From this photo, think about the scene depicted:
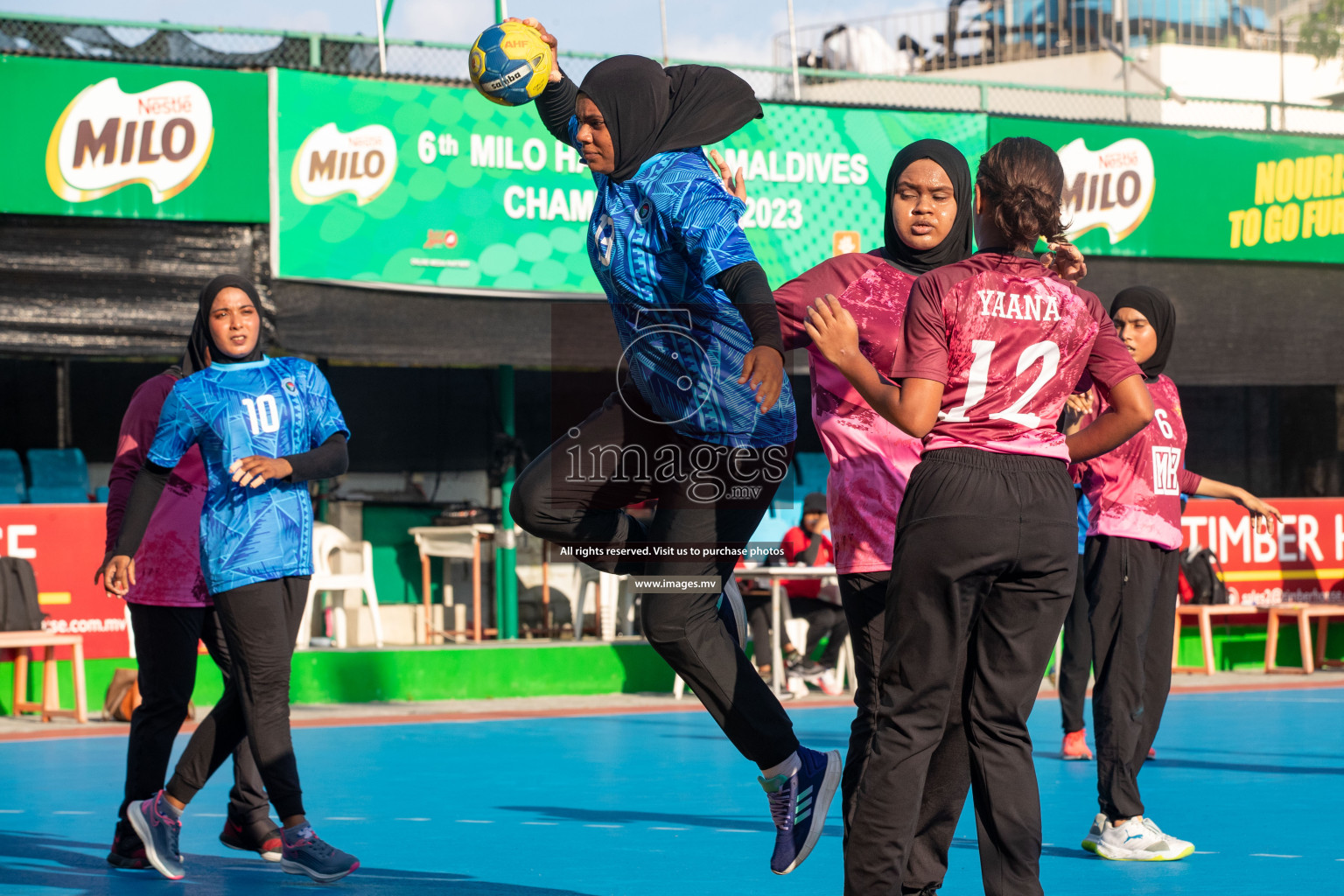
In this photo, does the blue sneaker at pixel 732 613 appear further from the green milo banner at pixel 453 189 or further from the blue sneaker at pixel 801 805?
the green milo banner at pixel 453 189

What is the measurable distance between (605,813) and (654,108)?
11.5ft

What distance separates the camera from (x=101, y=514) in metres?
11.4

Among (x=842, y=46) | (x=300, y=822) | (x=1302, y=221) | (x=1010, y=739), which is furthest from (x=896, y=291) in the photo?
(x=842, y=46)

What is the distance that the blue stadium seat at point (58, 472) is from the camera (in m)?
13.5

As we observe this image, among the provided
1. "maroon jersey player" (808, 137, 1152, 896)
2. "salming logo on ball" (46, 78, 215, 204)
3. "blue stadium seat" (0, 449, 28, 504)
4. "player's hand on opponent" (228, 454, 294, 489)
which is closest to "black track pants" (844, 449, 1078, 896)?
"maroon jersey player" (808, 137, 1152, 896)

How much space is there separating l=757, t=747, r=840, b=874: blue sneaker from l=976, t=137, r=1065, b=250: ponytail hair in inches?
64.7

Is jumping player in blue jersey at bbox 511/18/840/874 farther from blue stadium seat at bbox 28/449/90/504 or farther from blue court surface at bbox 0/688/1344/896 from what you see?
blue stadium seat at bbox 28/449/90/504

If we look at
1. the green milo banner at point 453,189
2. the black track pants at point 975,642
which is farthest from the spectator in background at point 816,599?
the black track pants at point 975,642

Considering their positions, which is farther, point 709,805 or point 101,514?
point 101,514

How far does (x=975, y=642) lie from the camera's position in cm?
405

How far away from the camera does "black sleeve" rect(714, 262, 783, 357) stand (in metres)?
4.09

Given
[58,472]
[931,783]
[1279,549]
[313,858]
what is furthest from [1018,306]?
[58,472]

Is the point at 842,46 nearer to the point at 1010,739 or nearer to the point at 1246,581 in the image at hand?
the point at 1246,581

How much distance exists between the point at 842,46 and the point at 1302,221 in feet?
27.2
